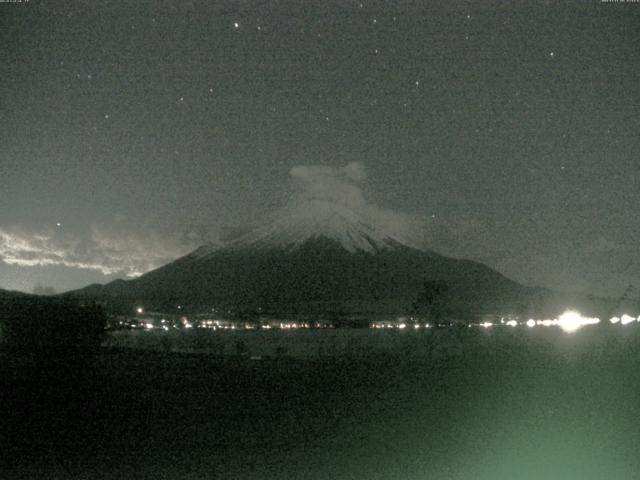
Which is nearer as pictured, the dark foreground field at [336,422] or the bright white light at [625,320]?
the dark foreground field at [336,422]

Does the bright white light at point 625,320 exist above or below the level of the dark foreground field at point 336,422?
above

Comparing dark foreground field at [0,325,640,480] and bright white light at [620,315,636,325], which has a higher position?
bright white light at [620,315,636,325]

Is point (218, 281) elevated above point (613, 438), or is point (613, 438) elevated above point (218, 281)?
point (218, 281)

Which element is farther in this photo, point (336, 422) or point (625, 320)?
point (625, 320)

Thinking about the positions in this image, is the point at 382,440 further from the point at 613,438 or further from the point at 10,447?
the point at 10,447

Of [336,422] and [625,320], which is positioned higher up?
[625,320]

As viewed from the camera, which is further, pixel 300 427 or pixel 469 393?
pixel 469 393

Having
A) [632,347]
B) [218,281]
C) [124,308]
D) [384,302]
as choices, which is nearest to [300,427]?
[632,347]

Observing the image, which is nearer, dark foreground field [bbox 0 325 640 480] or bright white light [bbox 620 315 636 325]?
dark foreground field [bbox 0 325 640 480]
